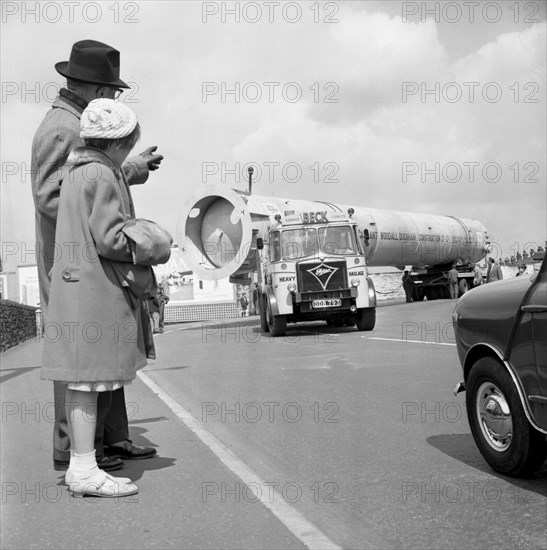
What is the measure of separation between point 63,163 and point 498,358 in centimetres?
250

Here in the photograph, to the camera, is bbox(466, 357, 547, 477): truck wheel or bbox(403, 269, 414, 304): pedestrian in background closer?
bbox(466, 357, 547, 477): truck wheel

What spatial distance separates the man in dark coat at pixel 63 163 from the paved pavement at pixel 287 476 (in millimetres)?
205

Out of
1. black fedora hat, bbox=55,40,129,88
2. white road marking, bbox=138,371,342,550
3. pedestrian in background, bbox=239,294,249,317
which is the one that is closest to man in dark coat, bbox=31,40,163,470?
black fedora hat, bbox=55,40,129,88

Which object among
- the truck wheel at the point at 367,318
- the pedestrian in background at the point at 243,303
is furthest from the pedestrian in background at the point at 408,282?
the truck wheel at the point at 367,318

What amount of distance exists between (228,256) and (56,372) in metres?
18.7

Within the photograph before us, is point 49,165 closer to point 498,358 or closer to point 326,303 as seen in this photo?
point 498,358

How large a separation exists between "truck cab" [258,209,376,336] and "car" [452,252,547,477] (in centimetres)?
1324

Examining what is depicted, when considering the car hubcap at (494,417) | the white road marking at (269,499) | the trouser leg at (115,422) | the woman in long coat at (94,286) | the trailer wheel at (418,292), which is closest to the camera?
the white road marking at (269,499)

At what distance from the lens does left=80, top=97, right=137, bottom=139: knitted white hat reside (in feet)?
13.2

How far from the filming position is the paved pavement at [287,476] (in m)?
3.42

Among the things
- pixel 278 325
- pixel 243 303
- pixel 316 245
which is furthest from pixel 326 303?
pixel 243 303

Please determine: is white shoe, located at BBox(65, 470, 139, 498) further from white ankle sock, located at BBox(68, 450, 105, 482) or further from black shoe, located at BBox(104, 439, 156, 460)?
black shoe, located at BBox(104, 439, 156, 460)

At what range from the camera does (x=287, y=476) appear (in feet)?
14.6

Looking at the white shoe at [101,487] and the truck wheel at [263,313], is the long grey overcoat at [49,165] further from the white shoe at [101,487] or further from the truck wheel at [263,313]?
the truck wheel at [263,313]
